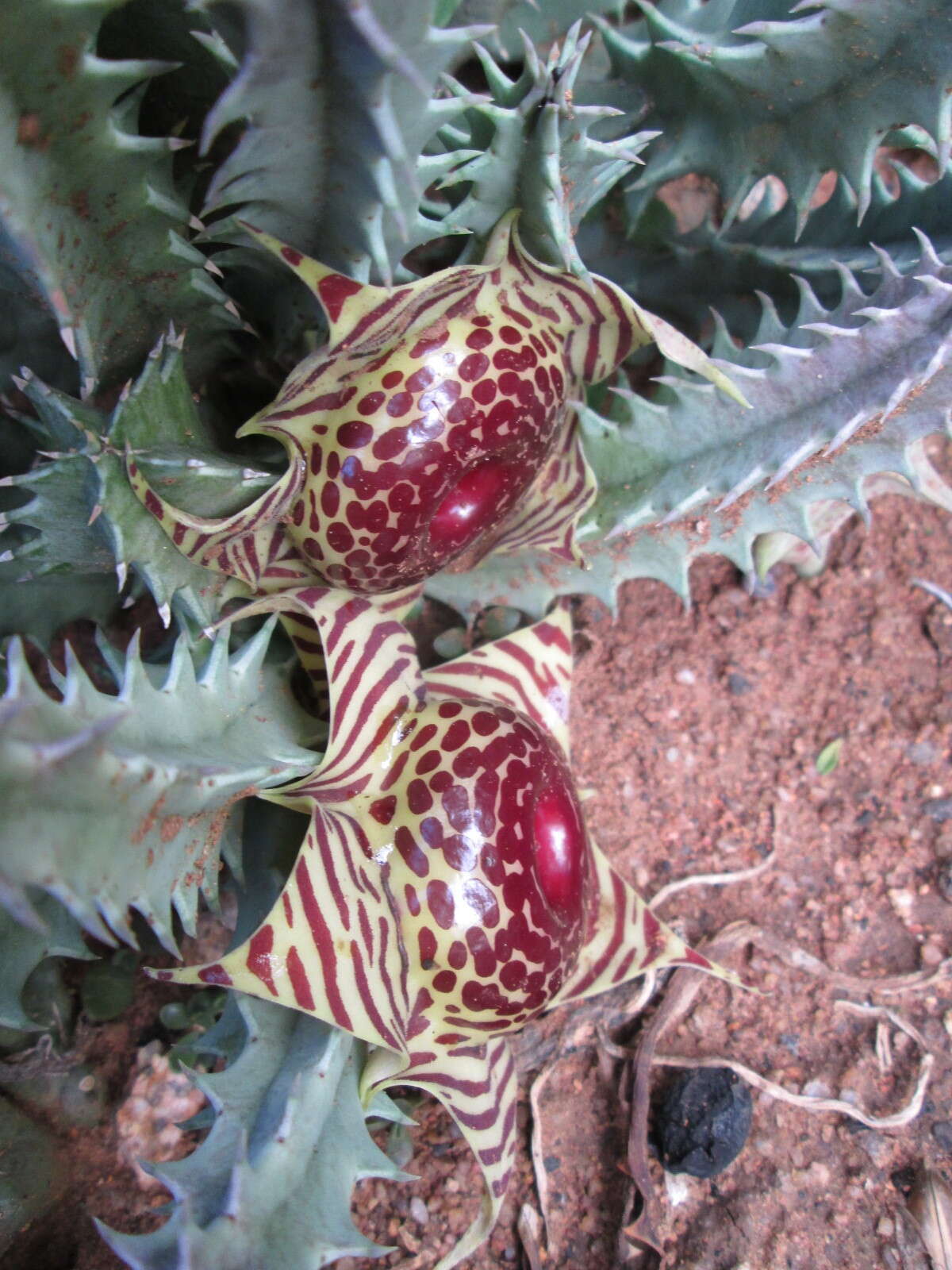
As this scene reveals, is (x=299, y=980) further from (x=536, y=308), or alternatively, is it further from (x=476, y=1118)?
(x=536, y=308)

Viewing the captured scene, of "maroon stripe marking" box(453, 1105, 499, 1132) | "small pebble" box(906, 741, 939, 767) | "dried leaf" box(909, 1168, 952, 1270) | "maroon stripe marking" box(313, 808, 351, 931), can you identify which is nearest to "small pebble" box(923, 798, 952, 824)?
"small pebble" box(906, 741, 939, 767)

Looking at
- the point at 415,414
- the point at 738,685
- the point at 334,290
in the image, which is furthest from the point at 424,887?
the point at 738,685

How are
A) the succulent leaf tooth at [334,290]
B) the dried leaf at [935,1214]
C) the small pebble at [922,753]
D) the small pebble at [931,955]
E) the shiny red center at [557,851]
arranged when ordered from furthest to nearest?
the small pebble at [922,753]
the small pebble at [931,955]
the dried leaf at [935,1214]
the shiny red center at [557,851]
the succulent leaf tooth at [334,290]

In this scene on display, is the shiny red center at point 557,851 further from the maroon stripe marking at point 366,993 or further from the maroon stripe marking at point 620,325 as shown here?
the maroon stripe marking at point 620,325

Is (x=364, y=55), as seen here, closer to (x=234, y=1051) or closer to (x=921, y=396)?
(x=921, y=396)

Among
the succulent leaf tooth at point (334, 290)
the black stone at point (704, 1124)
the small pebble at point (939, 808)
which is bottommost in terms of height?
the black stone at point (704, 1124)

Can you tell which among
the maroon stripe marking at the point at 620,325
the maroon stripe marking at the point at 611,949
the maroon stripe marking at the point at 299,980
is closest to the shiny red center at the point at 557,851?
the maroon stripe marking at the point at 611,949
